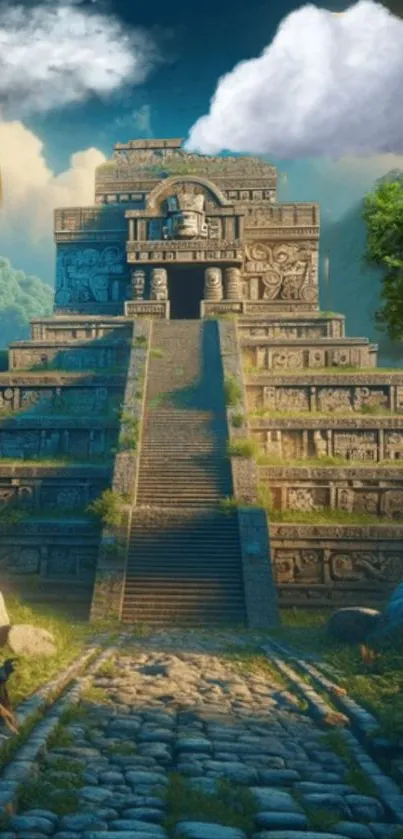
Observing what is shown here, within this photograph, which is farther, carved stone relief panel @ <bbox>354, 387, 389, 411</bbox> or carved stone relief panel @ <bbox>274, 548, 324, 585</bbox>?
carved stone relief panel @ <bbox>354, 387, 389, 411</bbox>

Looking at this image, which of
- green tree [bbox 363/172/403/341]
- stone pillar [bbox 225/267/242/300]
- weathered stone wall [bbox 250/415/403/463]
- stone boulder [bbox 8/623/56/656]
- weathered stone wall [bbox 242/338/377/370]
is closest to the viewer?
stone boulder [bbox 8/623/56/656]

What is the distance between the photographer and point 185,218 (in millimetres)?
27000

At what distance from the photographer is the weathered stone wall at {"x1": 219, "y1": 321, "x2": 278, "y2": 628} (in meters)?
12.0

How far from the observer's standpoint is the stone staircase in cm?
1230

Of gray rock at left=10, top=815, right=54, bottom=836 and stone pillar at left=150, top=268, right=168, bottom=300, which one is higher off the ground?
stone pillar at left=150, top=268, right=168, bottom=300

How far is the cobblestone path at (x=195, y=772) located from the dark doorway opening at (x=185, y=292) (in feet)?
71.1

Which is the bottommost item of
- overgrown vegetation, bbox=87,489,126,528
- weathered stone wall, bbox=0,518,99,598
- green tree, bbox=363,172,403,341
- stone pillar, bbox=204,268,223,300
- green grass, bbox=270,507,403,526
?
weathered stone wall, bbox=0,518,99,598

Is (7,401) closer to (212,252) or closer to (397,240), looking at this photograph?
(212,252)

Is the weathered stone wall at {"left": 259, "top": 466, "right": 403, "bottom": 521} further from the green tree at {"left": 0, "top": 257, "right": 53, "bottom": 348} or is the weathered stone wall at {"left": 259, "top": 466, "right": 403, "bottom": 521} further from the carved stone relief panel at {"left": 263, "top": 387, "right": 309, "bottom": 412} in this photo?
the green tree at {"left": 0, "top": 257, "right": 53, "bottom": 348}

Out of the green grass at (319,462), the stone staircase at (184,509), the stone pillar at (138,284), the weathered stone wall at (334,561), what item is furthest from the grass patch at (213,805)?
the stone pillar at (138,284)

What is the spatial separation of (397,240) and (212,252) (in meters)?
17.7

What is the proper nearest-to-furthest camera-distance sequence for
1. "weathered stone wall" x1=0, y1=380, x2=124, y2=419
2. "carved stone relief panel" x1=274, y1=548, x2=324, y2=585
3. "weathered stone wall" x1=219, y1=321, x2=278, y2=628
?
1. "weathered stone wall" x1=219, y1=321, x2=278, y2=628
2. "carved stone relief panel" x1=274, y1=548, x2=324, y2=585
3. "weathered stone wall" x1=0, y1=380, x2=124, y2=419

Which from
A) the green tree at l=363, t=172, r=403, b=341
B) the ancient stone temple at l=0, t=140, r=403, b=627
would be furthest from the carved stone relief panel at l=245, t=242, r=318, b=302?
the green tree at l=363, t=172, r=403, b=341

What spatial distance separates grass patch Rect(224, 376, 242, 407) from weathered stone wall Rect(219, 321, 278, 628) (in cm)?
22
